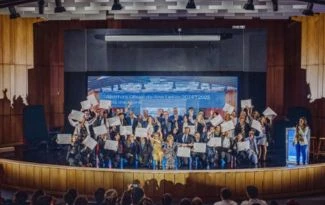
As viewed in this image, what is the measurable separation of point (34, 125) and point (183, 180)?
7.08 meters

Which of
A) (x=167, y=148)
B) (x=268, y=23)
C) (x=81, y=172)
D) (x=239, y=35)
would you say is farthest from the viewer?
(x=239, y=35)

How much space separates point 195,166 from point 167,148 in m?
0.90

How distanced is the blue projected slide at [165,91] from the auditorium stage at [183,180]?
25.9 feet

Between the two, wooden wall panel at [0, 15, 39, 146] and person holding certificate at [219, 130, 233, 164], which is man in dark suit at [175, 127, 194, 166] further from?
wooden wall panel at [0, 15, 39, 146]

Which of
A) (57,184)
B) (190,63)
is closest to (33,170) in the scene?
(57,184)

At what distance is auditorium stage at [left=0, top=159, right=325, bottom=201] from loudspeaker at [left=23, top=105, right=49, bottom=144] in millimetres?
4829

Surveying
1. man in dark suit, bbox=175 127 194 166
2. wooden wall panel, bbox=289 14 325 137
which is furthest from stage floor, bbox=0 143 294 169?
wooden wall panel, bbox=289 14 325 137

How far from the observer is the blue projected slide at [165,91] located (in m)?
20.1

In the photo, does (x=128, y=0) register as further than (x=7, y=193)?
Yes

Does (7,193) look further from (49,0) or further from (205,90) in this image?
(205,90)

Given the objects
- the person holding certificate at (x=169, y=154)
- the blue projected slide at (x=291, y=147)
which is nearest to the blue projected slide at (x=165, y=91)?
the blue projected slide at (x=291, y=147)

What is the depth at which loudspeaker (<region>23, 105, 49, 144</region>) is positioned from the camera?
56.4 feet

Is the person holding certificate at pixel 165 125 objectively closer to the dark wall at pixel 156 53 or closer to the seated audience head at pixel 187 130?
the seated audience head at pixel 187 130

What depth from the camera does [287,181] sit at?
12.3m
